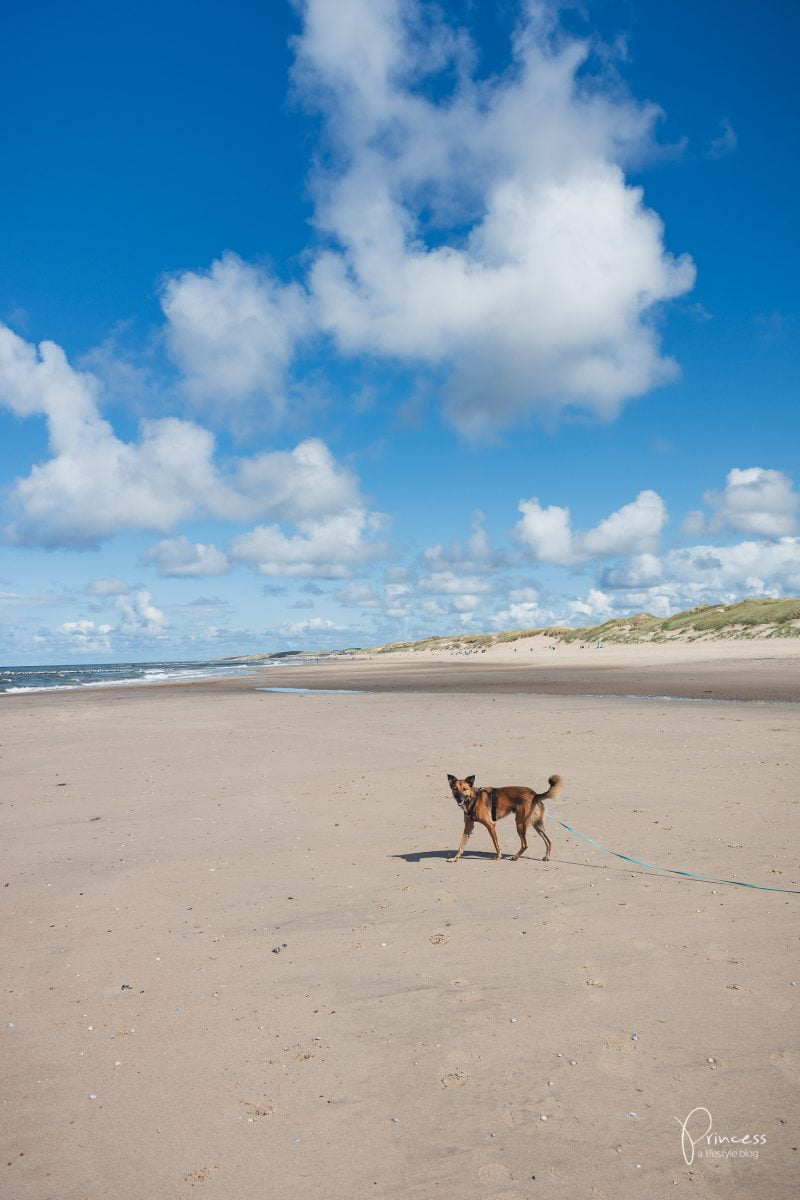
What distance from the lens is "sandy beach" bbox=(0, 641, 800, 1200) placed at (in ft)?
11.1

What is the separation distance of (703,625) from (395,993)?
194ft

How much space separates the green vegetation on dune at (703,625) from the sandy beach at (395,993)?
44.8 m

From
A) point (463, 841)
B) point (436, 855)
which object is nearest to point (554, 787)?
point (463, 841)

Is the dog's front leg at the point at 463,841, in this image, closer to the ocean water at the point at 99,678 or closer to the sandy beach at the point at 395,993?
the sandy beach at the point at 395,993

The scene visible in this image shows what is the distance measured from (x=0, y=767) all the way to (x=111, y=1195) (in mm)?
12708

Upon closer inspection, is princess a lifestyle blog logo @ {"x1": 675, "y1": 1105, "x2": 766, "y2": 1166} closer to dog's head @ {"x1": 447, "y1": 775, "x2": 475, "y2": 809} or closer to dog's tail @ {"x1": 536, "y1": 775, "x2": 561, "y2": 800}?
dog's tail @ {"x1": 536, "y1": 775, "x2": 561, "y2": 800}

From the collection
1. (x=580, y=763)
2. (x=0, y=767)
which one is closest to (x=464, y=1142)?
(x=580, y=763)

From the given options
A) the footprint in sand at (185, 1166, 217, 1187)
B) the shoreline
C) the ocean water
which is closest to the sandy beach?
the footprint in sand at (185, 1166, 217, 1187)

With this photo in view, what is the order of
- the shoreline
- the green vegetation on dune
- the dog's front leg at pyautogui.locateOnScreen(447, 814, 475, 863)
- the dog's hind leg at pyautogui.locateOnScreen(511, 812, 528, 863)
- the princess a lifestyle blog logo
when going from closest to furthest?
the princess a lifestyle blog logo < the dog's front leg at pyautogui.locateOnScreen(447, 814, 475, 863) < the dog's hind leg at pyautogui.locateOnScreen(511, 812, 528, 863) < the shoreline < the green vegetation on dune

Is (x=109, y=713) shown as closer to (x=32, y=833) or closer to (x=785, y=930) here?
(x=32, y=833)

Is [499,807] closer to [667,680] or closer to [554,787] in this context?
[554,787]

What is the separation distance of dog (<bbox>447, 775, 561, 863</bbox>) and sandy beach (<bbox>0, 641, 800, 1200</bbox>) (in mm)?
271

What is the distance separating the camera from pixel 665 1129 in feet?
11.5

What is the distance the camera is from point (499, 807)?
791cm
